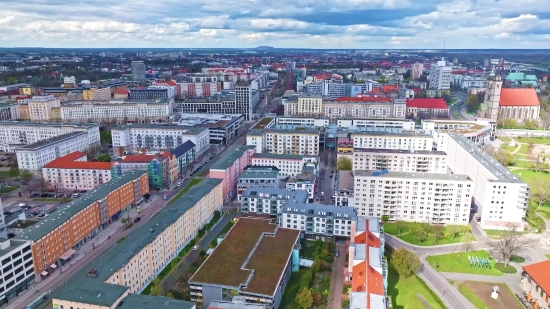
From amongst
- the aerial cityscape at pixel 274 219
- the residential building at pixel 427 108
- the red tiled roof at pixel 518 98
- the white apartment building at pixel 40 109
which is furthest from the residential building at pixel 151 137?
the red tiled roof at pixel 518 98

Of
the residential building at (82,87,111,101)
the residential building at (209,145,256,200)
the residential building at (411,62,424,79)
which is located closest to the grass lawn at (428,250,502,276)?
the residential building at (209,145,256,200)

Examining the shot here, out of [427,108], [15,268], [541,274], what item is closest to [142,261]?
[15,268]

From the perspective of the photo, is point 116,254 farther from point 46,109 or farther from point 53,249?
point 46,109

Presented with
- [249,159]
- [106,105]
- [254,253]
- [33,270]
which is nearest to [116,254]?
[33,270]

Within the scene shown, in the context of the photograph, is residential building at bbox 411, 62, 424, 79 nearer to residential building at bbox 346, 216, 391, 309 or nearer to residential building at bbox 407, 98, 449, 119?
residential building at bbox 407, 98, 449, 119

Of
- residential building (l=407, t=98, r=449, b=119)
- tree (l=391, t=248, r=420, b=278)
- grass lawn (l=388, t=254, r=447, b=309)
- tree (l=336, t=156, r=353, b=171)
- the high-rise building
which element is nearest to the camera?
grass lawn (l=388, t=254, r=447, b=309)

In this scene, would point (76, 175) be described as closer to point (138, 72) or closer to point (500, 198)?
point (500, 198)
